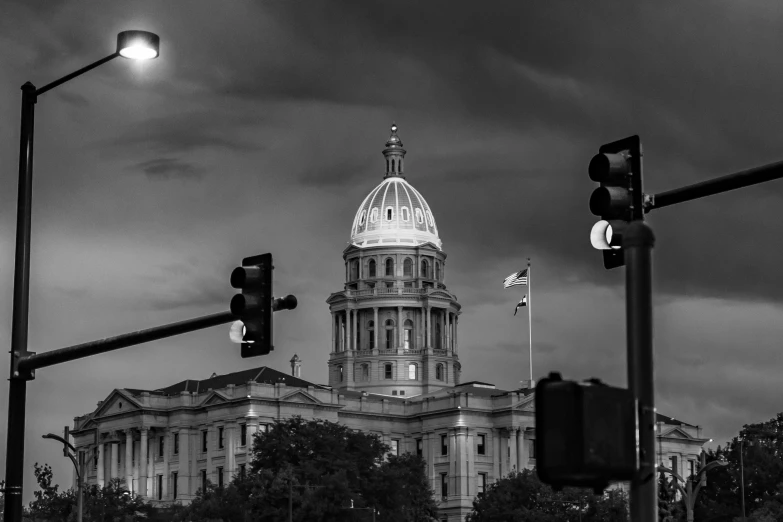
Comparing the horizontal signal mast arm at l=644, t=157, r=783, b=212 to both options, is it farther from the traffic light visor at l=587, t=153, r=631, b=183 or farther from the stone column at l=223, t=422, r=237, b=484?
the stone column at l=223, t=422, r=237, b=484

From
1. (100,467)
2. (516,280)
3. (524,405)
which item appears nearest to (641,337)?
(516,280)

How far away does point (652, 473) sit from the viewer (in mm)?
10188

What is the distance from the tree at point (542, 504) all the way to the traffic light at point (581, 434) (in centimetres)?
12979

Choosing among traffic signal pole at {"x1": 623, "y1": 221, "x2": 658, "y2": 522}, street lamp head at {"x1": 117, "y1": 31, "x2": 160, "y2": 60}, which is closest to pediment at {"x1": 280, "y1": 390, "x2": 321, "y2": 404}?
street lamp head at {"x1": 117, "y1": 31, "x2": 160, "y2": 60}

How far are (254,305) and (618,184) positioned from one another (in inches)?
312

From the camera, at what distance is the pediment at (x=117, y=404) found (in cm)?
19000

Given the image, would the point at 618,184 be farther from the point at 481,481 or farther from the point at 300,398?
the point at 481,481

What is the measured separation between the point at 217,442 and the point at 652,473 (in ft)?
588

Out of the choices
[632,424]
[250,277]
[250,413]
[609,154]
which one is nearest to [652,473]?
[632,424]

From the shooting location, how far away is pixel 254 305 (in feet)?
69.1

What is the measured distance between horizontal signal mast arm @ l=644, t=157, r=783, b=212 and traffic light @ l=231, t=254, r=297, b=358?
17.8 ft

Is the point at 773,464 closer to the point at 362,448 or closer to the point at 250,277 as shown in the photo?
the point at 362,448

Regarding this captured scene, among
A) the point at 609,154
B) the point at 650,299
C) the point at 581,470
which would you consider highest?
the point at 609,154

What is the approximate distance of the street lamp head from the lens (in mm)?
20953
